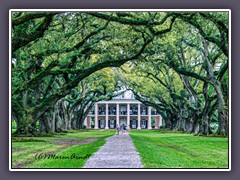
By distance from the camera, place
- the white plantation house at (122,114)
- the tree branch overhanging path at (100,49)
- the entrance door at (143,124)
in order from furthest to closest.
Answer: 1. the entrance door at (143,124)
2. the white plantation house at (122,114)
3. the tree branch overhanging path at (100,49)

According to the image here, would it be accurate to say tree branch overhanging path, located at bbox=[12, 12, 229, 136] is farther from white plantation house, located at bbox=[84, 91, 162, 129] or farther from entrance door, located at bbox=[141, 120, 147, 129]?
entrance door, located at bbox=[141, 120, 147, 129]

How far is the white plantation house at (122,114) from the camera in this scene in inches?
2371

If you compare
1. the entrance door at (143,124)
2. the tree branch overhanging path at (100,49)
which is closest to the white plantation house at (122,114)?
the entrance door at (143,124)

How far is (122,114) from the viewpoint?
65000 millimetres

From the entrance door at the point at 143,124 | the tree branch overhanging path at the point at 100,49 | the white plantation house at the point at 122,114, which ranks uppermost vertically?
the tree branch overhanging path at the point at 100,49

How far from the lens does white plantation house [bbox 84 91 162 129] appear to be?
6022 cm

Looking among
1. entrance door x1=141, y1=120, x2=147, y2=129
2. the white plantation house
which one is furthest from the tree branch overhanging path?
entrance door x1=141, y1=120, x2=147, y2=129

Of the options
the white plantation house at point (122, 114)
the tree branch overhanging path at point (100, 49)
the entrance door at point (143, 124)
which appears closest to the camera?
the tree branch overhanging path at point (100, 49)

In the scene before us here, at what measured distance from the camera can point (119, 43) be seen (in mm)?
26453

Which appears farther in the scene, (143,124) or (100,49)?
(143,124)

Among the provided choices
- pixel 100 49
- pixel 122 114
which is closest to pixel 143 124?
pixel 122 114

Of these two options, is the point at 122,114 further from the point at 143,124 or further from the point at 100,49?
the point at 100,49

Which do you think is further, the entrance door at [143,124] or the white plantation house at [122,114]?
the entrance door at [143,124]

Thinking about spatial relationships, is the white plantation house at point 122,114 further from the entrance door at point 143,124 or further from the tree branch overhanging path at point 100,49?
the tree branch overhanging path at point 100,49
